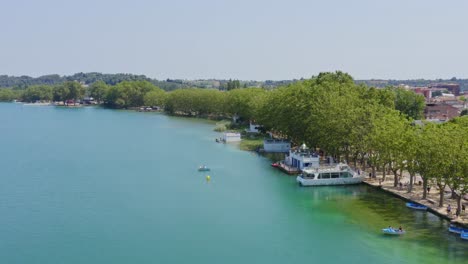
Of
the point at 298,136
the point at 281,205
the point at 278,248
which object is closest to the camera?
the point at 278,248

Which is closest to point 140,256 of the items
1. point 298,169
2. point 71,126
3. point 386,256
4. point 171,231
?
point 171,231

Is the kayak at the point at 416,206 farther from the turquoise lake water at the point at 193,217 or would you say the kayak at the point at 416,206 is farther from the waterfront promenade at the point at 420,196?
the turquoise lake water at the point at 193,217

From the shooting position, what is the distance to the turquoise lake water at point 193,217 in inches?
1208

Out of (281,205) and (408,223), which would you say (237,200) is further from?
(408,223)

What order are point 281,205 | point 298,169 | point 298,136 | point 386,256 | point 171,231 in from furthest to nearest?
point 298,136 < point 298,169 < point 281,205 < point 171,231 < point 386,256

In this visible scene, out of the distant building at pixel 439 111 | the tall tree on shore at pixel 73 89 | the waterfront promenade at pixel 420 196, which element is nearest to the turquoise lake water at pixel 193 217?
the waterfront promenade at pixel 420 196

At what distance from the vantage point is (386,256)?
97.4 feet

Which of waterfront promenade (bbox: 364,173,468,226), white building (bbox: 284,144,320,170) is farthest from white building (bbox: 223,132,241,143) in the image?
waterfront promenade (bbox: 364,173,468,226)

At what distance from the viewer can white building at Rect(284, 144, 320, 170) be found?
52.9 meters

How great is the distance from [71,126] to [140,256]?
88.6 metres

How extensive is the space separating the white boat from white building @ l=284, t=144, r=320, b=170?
4287 millimetres

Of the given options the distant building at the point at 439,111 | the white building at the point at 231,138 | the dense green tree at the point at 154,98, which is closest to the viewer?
the white building at the point at 231,138

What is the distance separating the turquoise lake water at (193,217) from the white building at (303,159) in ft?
7.81

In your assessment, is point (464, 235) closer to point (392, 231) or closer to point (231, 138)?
point (392, 231)
